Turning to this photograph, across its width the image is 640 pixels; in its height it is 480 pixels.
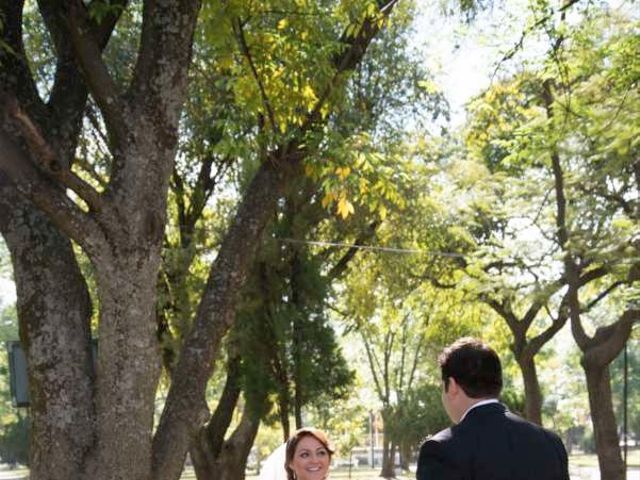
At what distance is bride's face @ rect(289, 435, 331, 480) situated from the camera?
5828 millimetres

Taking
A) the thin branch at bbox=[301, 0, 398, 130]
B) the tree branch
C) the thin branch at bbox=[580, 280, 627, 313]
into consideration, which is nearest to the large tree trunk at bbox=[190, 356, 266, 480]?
the thin branch at bbox=[580, 280, 627, 313]

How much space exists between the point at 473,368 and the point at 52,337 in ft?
12.3

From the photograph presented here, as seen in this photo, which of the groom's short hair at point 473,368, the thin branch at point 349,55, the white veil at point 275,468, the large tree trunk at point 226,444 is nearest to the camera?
the groom's short hair at point 473,368

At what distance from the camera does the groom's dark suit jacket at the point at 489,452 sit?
3.17 metres

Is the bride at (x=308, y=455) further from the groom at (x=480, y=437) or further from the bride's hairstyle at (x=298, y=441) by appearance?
the groom at (x=480, y=437)

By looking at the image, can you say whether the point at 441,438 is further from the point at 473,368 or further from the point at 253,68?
the point at 253,68

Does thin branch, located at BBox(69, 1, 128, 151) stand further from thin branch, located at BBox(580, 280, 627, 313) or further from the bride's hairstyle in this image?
thin branch, located at BBox(580, 280, 627, 313)

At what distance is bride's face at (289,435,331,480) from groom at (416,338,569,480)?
2565mm

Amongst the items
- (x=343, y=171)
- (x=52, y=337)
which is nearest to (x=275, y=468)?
(x=52, y=337)

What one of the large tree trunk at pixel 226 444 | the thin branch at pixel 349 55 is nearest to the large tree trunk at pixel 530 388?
the large tree trunk at pixel 226 444

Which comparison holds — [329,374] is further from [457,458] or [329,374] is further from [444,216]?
[457,458]

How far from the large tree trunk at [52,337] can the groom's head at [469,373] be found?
3557 millimetres

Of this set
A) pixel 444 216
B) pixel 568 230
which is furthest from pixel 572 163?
pixel 444 216

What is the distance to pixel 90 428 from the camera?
6293 mm
